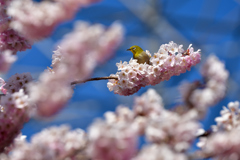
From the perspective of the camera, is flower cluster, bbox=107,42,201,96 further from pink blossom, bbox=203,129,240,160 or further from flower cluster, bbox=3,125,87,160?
pink blossom, bbox=203,129,240,160

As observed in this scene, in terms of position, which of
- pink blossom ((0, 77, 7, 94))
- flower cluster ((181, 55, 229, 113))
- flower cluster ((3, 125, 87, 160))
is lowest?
flower cluster ((3, 125, 87, 160))

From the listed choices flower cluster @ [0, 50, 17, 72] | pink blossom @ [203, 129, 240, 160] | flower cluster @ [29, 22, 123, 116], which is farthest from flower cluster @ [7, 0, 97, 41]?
pink blossom @ [203, 129, 240, 160]

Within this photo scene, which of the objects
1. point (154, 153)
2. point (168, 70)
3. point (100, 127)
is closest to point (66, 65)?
point (100, 127)

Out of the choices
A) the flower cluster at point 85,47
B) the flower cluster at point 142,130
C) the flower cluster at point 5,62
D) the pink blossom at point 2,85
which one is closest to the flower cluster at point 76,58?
the flower cluster at point 85,47

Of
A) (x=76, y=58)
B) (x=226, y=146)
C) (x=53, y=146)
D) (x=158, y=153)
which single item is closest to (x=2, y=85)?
(x=53, y=146)

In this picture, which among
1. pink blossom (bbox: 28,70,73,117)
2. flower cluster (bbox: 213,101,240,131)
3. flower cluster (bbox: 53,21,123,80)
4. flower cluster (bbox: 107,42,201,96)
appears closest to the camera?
flower cluster (bbox: 53,21,123,80)

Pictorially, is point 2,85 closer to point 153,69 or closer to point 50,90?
point 50,90

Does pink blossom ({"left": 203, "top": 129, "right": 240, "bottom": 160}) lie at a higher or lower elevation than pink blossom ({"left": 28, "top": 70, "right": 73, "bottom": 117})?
lower
